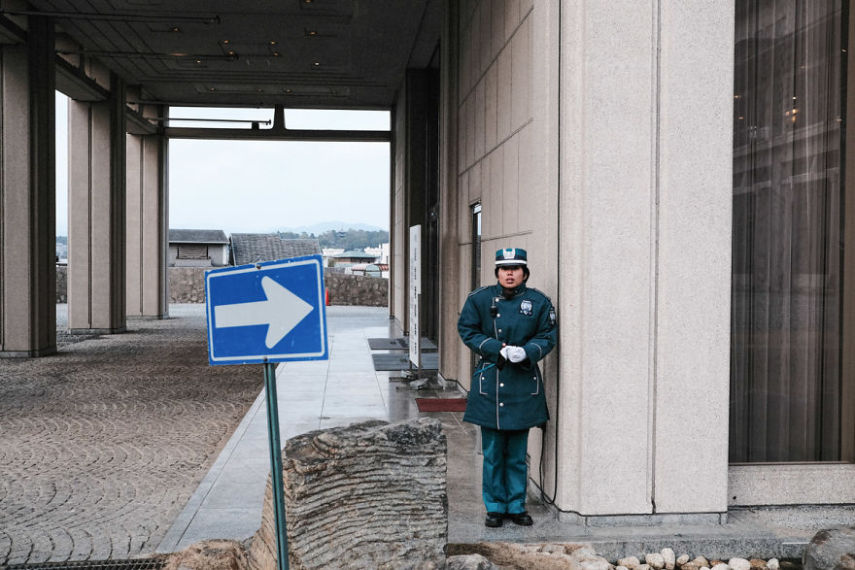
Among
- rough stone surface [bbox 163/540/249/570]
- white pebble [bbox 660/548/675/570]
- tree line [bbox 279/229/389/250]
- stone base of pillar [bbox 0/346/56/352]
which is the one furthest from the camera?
tree line [bbox 279/229/389/250]

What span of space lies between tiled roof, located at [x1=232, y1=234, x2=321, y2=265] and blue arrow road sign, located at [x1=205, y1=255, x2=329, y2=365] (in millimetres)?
51362

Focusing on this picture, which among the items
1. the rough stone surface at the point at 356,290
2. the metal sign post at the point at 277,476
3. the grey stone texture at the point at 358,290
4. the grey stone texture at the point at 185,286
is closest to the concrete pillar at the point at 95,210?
the rough stone surface at the point at 356,290

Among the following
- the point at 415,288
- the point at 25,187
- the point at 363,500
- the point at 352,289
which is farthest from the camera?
the point at 352,289

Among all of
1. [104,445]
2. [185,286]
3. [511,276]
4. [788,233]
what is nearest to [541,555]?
[511,276]

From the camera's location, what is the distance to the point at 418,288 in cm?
1093

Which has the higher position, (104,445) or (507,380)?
(507,380)

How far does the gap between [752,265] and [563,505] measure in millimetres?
1998

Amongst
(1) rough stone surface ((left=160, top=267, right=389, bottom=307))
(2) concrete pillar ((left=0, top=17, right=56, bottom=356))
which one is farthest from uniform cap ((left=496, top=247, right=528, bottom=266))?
(1) rough stone surface ((left=160, top=267, right=389, bottom=307))

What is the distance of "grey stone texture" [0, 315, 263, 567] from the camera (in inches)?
191

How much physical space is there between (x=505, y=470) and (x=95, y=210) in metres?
16.7

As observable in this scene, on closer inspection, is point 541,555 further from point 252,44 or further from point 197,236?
point 197,236

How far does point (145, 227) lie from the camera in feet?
78.5

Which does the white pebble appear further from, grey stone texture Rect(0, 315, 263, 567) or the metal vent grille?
grey stone texture Rect(0, 315, 263, 567)

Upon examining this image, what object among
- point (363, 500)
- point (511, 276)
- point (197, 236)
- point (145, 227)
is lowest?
point (363, 500)
